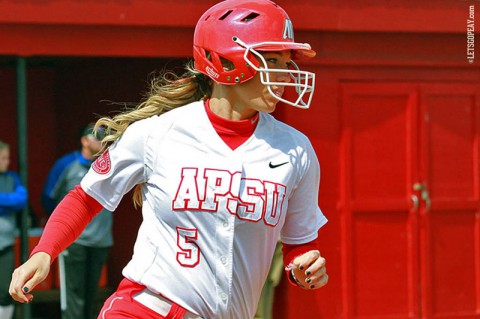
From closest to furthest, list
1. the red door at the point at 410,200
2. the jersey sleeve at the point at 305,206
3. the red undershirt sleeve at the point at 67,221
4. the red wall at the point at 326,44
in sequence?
the red undershirt sleeve at the point at 67,221 < the jersey sleeve at the point at 305,206 < the red wall at the point at 326,44 < the red door at the point at 410,200

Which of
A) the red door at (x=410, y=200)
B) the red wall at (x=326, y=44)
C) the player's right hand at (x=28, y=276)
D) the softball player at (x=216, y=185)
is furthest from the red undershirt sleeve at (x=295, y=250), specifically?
the red door at (x=410, y=200)

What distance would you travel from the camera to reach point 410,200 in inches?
320

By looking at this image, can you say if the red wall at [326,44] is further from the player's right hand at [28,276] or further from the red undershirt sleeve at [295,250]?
the player's right hand at [28,276]

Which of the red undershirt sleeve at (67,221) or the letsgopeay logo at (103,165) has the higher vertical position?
the letsgopeay logo at (103,165)

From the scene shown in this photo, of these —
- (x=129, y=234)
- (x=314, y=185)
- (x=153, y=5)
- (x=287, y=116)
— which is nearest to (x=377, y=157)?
(x=287, y=116)

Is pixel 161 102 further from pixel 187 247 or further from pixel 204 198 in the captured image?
pixel 187 247

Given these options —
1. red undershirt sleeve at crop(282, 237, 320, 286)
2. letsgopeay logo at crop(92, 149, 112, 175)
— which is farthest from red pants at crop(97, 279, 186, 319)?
red undershirt sleeve at crop(282, 237, 320, 286)

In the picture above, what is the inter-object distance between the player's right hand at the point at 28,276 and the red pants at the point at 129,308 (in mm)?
280

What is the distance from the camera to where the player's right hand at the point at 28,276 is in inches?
129

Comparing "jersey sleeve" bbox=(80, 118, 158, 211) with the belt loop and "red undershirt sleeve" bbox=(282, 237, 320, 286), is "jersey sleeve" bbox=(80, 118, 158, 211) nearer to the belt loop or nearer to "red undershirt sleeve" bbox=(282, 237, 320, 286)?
the belt loop

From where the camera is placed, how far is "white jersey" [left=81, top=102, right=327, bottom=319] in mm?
3490

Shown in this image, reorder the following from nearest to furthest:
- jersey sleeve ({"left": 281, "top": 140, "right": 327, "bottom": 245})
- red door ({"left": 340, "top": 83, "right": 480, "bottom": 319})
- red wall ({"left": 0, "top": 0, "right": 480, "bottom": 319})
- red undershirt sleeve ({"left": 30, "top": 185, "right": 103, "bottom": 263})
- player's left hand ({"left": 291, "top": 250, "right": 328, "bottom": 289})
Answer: red undershirt sleeve ({"left": 30, "top": 185, "right": 103, "bottom": 263}) < player's left hand ({"left": 291, "top": 250, "right": 328, "bottom": 289}) < jersey sleeve ({"left": 281, "top": 140, "right": 327, "bottom": 245}) < red wall ({"left": 0, "top": 0, "right": 480, "bottom": 319}) < red door ({"left": 340, "top": 83, "right": 480, "bottom": 319})

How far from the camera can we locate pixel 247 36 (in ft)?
11.9

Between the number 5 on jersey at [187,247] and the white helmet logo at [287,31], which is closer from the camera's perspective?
the number 5 on jersey at [187,247]
